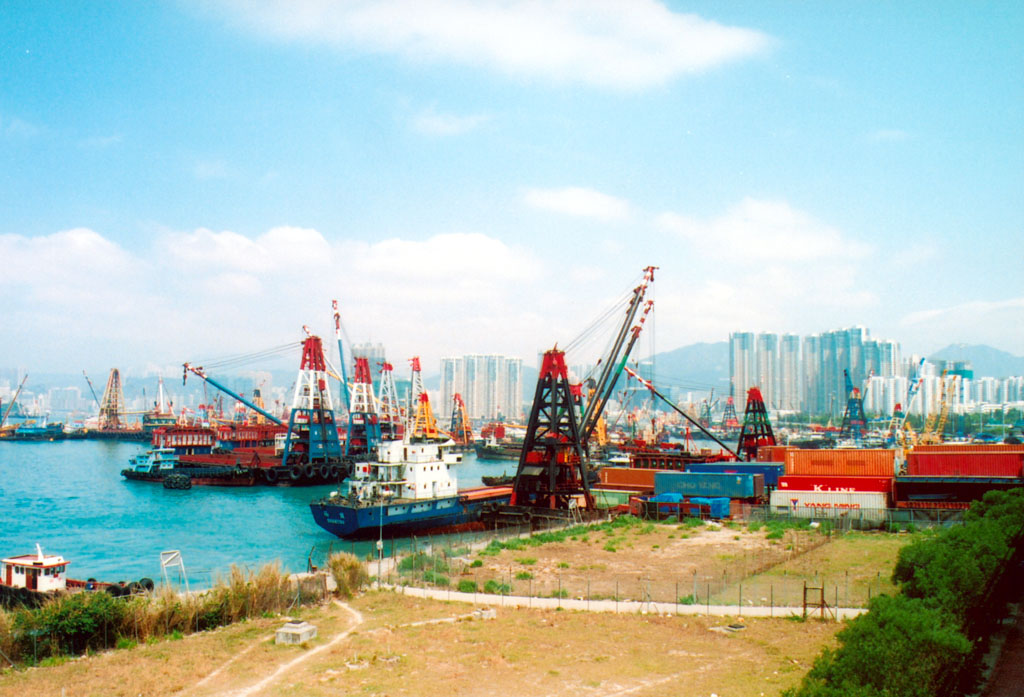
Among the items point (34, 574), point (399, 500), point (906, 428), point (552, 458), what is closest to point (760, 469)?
point (552, 458)

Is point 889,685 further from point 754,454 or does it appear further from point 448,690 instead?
point 754,454

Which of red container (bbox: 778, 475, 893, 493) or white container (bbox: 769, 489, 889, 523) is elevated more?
red container (bbox: 778, 475, 893, 493)

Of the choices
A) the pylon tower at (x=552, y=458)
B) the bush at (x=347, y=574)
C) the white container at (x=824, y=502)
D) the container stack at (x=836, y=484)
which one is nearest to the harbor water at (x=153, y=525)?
the bush at (x=347, y=574)

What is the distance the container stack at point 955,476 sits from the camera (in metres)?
38.3

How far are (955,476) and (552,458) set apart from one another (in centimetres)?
2151

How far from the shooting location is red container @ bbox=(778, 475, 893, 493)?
4031 centimetres

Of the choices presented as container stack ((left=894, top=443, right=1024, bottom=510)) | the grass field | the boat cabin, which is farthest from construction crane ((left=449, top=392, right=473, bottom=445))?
the grass field

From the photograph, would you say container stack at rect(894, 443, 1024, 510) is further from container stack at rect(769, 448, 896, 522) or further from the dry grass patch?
the dry grass patch

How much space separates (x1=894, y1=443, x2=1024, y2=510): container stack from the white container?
1.36 m

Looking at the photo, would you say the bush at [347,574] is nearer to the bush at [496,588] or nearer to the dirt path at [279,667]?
the dirt path at [279,667]

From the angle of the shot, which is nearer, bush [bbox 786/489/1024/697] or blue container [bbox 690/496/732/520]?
bush [bbox 786/489/1024/697]

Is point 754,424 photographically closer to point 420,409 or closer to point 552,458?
point 552,458

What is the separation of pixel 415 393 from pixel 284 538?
267 ft

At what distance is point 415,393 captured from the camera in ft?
401
